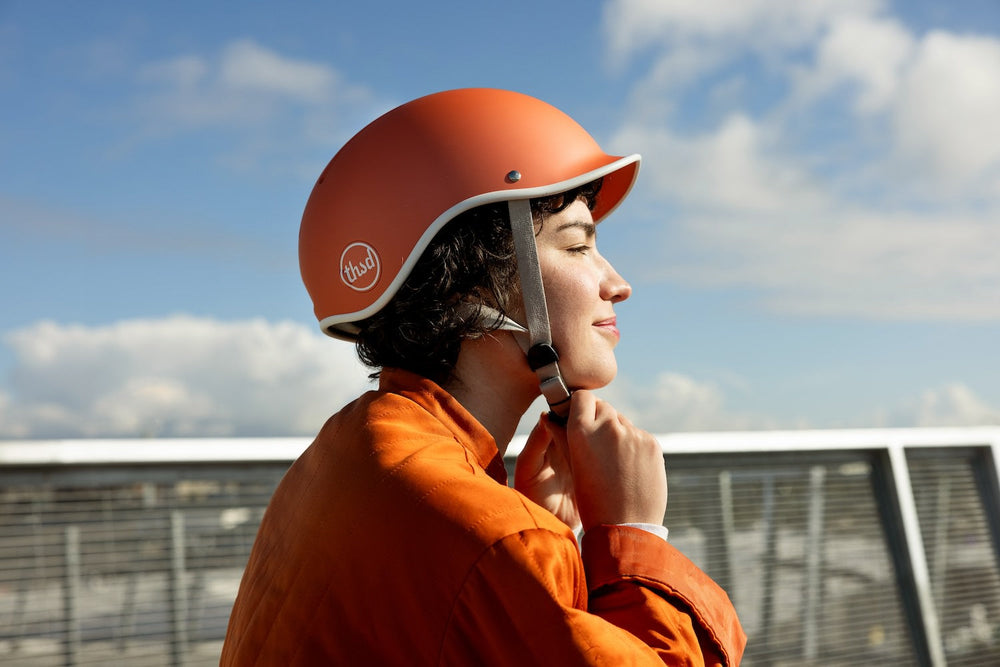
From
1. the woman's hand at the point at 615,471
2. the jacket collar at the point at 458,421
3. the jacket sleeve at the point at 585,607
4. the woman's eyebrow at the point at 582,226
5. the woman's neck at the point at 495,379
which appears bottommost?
the jacket sleeve at the point at 585,607

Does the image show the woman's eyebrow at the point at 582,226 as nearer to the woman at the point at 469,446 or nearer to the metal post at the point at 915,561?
the woman at the point at 469,446

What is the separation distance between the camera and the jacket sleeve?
140cm

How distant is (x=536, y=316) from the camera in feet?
6.94

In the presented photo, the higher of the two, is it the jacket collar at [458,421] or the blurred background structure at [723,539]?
the blurred background structure at [723,539]

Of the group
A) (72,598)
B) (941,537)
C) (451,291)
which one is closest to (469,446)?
(451,291)

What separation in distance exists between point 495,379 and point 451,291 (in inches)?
9.3

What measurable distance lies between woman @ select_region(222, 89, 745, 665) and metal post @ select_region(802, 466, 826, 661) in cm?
374

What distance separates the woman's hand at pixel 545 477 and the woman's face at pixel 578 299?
30cm

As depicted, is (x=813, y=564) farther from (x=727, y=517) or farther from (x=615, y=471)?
(x=615, y=471)

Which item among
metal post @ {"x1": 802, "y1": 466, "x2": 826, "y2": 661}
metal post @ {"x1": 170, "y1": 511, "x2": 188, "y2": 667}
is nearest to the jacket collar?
metal post @ {"x1": 170, "y1": 511, "x2": 188, "y2": 667}

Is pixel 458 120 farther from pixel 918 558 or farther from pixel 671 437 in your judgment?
pixel 918 558

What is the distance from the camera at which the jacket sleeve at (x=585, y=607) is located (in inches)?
55.2

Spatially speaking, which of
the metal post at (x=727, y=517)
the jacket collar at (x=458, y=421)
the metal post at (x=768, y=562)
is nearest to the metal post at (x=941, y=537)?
the metal post at (x=768, y=562)

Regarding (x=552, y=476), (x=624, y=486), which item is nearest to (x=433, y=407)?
(x=624, y=486)
